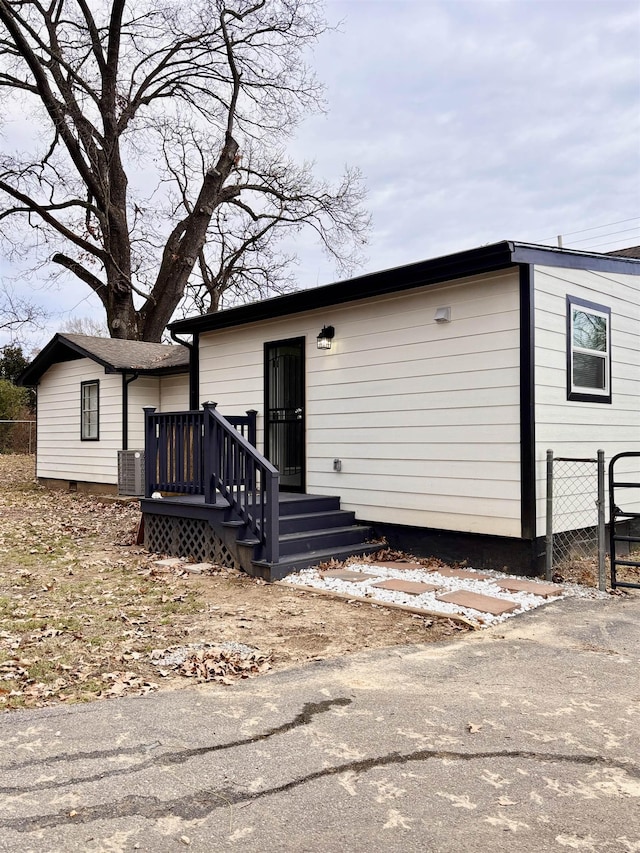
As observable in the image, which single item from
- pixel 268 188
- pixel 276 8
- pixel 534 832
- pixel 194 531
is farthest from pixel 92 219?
pixel 534 832

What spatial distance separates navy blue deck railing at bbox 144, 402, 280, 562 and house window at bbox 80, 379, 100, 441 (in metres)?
6.78

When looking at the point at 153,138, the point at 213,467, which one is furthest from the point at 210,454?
the point at 153,138

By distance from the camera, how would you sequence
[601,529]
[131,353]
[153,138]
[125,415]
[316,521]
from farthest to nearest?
[153,138], [131,353], [125,415], [316,521], [601,529]

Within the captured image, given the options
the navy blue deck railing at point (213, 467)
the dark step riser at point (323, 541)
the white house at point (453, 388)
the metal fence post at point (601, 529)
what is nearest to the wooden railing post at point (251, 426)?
the white house at point (453, 388)

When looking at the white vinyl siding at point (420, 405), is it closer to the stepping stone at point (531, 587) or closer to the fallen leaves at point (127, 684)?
the stepping stone at point (531, 587)

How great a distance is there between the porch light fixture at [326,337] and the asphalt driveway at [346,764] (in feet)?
14.7

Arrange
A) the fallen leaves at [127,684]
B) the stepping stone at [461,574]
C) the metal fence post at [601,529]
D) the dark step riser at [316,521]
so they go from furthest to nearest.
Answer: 1. the dark step riser at [316,521]
2. the stepping stone at [461,574]
3. the metal fence post at [601,529]
4. the fallen leaves at [127,684]

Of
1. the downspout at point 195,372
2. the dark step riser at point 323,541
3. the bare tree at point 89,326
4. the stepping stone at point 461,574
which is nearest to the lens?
the stepping stone at point 461,574

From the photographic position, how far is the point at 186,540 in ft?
22.2

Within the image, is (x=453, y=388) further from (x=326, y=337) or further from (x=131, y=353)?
(x=131, y=353)

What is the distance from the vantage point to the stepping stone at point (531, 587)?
16.8 feet

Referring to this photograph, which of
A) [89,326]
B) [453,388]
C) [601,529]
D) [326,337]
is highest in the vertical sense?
[89,326]

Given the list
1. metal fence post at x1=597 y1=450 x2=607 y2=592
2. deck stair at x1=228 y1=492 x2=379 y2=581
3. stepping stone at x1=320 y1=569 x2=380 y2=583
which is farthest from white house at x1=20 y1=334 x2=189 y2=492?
metal fence post at x1=597 y1=450 x2=607 y2=592

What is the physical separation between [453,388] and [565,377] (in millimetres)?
1073
